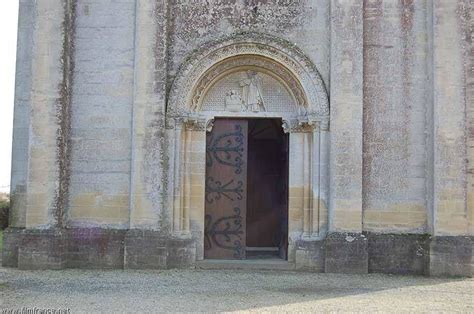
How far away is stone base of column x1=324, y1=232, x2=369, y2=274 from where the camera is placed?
11930 millimetres

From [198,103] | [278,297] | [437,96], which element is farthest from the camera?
[198,103]

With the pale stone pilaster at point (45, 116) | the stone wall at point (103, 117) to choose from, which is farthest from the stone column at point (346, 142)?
the pale stone pilaster at point (45, 116)

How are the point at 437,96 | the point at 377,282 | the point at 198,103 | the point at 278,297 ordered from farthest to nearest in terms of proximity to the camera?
the point at 198,103
the point at 437,96
the point at 377,282
the point at 278,297

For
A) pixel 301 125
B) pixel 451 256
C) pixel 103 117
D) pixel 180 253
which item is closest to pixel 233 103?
pixel 301 125

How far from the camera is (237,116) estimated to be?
1305 centimetres

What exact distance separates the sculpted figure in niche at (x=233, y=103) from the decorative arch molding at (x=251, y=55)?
0.69 metres

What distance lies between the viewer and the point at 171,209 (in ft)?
40.7

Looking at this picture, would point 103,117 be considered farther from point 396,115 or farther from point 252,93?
point 396,115

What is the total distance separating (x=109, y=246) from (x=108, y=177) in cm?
134

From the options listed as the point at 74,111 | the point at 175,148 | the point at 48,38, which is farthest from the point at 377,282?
the point at 48,38

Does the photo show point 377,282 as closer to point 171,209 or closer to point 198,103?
point 171,209

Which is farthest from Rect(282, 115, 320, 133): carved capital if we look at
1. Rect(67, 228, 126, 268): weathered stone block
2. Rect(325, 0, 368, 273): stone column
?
Rect(67, 228, 126, 268): weathered stone block

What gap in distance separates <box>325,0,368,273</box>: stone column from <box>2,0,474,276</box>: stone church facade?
0.03 m

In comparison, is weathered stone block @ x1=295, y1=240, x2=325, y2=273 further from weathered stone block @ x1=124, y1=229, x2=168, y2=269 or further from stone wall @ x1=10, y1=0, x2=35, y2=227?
stone wall @ x1=10, y1=0, x2=35, y2=227
